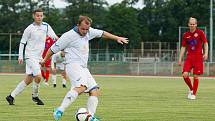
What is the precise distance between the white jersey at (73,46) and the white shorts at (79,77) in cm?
11

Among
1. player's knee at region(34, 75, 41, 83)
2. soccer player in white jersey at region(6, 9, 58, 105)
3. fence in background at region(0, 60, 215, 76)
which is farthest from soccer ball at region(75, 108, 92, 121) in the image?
fence in background at region(0, 60, 215, 76)

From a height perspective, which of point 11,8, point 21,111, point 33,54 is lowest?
point 21,111

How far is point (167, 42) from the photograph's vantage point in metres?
86.8

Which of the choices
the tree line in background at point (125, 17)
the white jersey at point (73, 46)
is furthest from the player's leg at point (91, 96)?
the tree line in background at point (125, 17)

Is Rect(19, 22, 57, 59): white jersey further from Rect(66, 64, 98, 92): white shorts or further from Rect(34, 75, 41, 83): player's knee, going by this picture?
Rect(66, 64, 98, 92): white shorts

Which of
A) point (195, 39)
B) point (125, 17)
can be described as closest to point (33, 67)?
point (195, 39)

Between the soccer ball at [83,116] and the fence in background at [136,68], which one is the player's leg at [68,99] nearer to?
the soccer ball at [83,116]

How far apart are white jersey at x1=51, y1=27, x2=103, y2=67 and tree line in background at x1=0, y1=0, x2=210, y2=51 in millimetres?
72174

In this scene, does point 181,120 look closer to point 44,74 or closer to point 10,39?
point 44,74

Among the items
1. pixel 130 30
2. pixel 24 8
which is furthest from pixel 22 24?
pixel 130 30

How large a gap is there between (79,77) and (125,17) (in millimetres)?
78055

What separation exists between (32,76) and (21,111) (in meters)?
2.13

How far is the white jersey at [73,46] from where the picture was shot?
11070 mm

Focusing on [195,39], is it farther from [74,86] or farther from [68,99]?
[68,99]
